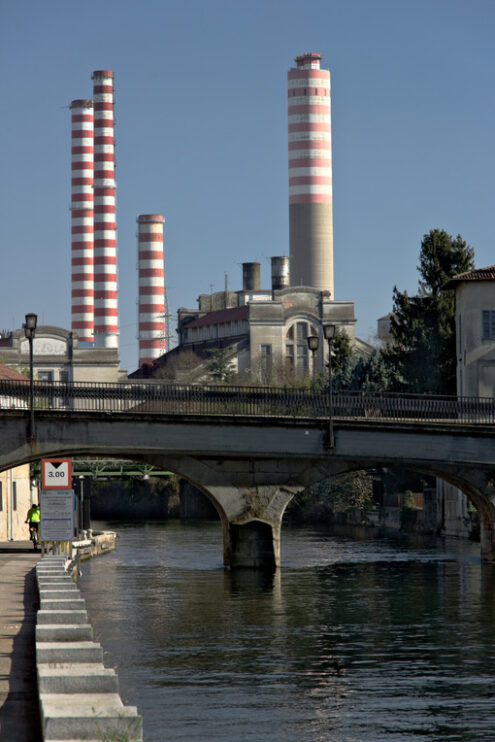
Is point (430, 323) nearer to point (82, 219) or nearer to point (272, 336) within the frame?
point (272, 336)

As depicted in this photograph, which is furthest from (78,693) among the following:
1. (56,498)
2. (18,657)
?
(56,498)

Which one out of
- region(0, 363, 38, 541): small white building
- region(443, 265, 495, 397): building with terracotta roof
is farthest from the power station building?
region(0, 363, 38, 541): small white building

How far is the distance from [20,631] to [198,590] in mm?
15761

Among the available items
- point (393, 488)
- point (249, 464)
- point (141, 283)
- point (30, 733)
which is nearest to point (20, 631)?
point (30, 733)

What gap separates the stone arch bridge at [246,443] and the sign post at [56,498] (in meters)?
10.5

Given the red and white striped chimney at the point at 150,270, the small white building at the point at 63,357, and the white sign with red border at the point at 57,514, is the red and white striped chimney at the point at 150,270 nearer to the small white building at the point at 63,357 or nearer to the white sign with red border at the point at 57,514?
the small white building at the point at 63,357

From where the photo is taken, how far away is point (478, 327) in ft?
188

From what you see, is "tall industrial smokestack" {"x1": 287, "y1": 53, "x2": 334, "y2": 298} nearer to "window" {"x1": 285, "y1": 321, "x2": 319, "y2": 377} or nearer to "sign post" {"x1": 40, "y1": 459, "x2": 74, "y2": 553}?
"window" {"x1": 285, "y1": 321, "x2": 319, "y2": 377}

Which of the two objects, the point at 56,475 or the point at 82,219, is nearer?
the point at 56,475

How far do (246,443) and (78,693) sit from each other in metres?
32.0

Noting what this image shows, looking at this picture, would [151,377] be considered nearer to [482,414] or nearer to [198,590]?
[482,414]

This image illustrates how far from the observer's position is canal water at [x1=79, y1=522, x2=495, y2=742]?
60.0 feet

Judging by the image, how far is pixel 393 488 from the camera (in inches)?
2943

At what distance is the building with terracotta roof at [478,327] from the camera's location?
188ft
